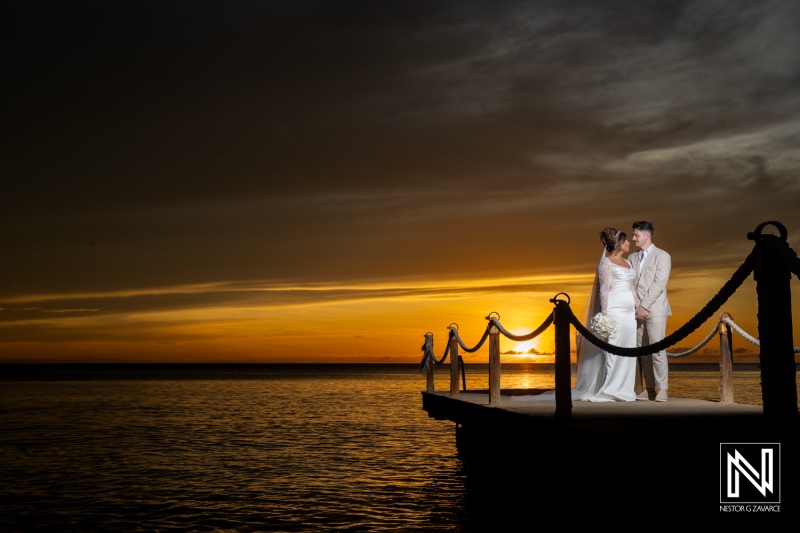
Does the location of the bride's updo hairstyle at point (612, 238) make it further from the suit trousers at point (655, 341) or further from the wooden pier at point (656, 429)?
the wooden pier at point (656, 429)

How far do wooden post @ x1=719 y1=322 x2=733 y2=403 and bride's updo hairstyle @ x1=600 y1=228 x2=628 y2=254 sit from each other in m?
2.15

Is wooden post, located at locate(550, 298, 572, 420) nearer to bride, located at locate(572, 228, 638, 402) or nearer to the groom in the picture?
bride, located at locate(572, 228, 638, 402)

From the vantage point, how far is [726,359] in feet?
43.5

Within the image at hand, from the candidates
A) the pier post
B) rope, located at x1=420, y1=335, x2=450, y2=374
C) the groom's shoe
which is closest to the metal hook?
the pier post

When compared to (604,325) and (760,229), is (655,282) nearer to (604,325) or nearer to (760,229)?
(604,325)

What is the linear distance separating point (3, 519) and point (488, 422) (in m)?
7.96

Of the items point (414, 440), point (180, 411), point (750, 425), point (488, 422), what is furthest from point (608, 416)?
point (180, 411)

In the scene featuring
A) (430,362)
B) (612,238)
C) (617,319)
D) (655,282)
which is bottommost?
(430,362)

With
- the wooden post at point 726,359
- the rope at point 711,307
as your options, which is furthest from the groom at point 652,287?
the rope at point 711,307

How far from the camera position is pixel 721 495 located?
21.3 ft

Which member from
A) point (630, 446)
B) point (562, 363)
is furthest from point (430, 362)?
point (630, 446)

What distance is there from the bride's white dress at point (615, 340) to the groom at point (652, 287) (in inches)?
7.4

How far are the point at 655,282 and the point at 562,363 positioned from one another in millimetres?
3895

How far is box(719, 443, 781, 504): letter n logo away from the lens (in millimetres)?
6192
